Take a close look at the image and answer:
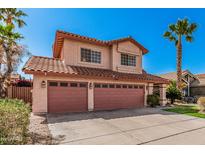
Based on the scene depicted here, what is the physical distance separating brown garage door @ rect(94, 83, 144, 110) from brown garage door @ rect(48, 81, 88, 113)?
1133 millimetres

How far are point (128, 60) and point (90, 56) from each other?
4120 millimetres

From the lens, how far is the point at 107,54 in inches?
532

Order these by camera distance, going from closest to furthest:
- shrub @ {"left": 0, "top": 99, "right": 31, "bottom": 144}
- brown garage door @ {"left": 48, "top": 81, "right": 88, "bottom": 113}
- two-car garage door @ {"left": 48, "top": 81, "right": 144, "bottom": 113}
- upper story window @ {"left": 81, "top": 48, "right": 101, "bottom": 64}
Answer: shrub @ {"left": 0, "top": 99, "right": 31, "bottom": 144}
brown garage door @ {"left": 48, "top": 81, "right": 88, "bottom": 113}
two-car garage door @ {"left": 48, "top": 81, "right": 144, "bottom": 113}
upper story window @ {"left": 81, "top": 48, "right": 101, "bottom": 64}

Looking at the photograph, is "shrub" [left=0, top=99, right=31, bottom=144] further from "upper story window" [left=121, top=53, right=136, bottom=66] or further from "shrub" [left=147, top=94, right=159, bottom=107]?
"shrub" [left=147, top=94, right=159, bottom=107]

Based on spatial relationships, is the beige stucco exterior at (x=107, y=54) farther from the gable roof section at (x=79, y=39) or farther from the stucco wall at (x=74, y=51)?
the gable roof section at (x=79, y=39)

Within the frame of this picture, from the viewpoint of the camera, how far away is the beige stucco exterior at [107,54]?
11.7m

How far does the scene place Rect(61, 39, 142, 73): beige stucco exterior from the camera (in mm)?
11711

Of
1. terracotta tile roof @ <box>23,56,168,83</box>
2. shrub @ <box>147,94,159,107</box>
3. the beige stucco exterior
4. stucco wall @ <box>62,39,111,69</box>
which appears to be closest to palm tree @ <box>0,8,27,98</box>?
terracotta tile roof @ <box>23,56,168,83</box>

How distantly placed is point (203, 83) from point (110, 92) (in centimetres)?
2293
